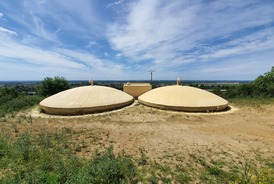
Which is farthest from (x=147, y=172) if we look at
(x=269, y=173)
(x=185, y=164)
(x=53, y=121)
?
(x=53, y=121)

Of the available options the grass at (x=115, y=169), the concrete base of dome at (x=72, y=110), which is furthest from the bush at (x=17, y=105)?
the grass at (x=115, y=169)

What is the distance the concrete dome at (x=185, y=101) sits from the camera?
652 inches

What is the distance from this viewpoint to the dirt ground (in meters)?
7.49

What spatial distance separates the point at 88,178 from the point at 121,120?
28.8 ft

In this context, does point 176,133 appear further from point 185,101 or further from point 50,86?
point 50,86

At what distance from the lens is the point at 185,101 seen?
1727cm

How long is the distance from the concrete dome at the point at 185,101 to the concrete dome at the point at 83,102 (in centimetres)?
375

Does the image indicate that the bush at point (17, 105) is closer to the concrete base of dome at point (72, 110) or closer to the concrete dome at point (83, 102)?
the concrete dome at point (83, 102)

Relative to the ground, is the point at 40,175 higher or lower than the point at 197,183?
higher

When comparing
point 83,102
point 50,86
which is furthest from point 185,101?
point 50,86

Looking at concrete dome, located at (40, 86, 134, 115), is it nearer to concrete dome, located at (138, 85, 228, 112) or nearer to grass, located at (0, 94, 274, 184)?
concrete dome, located at (138, 85, 228, 112)

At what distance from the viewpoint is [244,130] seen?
10945 millimetres

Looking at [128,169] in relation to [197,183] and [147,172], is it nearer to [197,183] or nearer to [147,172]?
[147,172]

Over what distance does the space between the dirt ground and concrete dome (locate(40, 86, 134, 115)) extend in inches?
50.0
